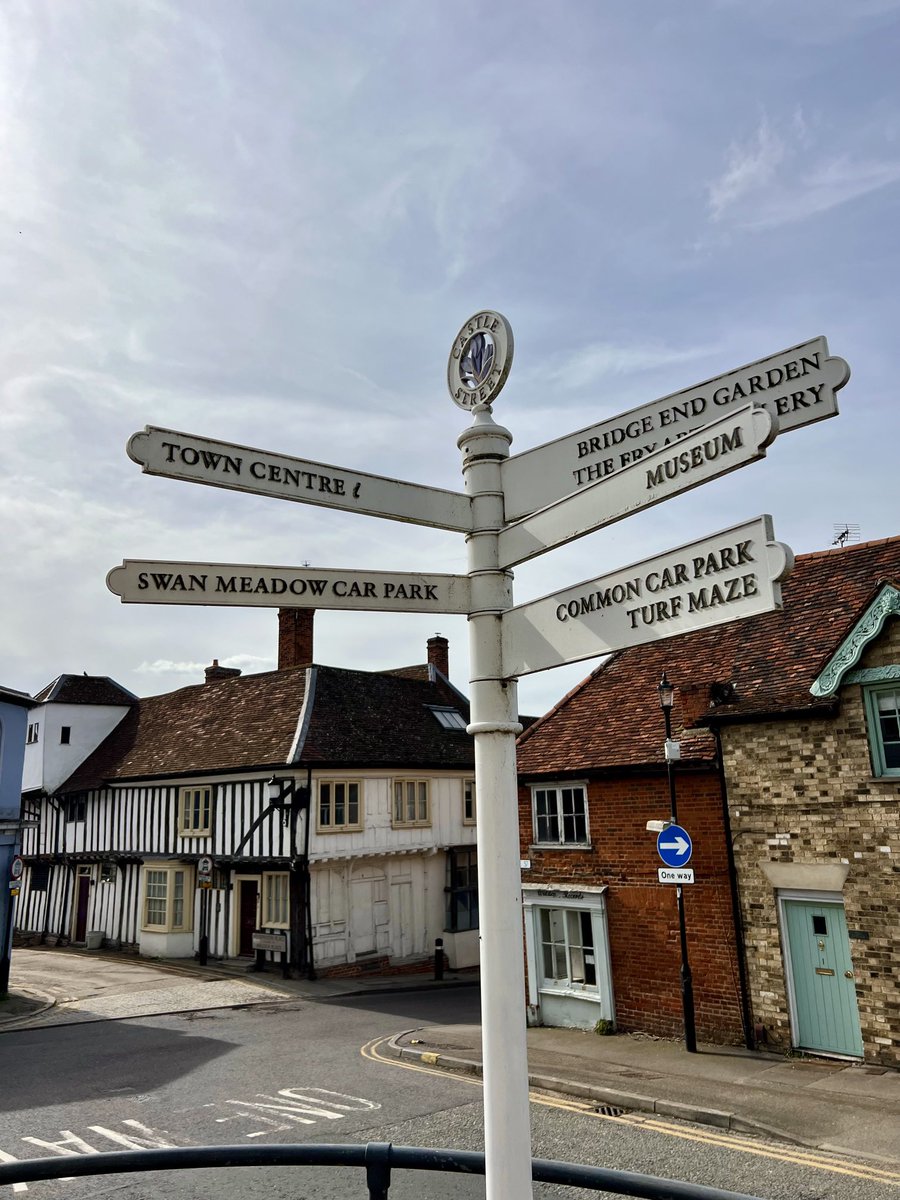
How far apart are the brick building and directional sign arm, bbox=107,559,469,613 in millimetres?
10673

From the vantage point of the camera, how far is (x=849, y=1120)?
939 centimetres

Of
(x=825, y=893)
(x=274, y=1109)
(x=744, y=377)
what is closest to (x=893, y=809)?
(x=825, y=893)

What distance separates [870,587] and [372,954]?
17382 millimetres

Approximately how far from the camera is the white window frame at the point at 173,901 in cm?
2647

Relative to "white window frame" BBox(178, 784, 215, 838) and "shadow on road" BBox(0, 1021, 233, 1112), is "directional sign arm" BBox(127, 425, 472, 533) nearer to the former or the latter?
"shadow on road" BBox(0, 1021, 233, 1112)

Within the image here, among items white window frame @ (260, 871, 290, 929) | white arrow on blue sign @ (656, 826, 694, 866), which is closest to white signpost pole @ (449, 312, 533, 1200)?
white arrow on blue sign @ (656, 826, 694, 866)

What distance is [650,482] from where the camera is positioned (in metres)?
2.69

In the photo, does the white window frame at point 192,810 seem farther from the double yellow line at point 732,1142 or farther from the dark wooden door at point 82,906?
the double yellow line at point 732,1142

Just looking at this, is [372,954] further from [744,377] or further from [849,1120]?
[744,377]

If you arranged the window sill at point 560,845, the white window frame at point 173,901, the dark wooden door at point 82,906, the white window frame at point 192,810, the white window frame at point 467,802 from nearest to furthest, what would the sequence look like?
the window sill at point 560,845 < the white window frame at point 173,901 < the white window frame at point 192,810 < the white window frame at point 467,802 < the dark wooden door at point 82,906

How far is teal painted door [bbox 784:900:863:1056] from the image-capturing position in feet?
39.4

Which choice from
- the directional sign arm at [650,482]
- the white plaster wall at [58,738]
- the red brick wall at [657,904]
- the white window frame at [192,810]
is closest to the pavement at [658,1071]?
the red brick wall at [657,904]

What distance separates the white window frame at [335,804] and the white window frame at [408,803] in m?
1.29

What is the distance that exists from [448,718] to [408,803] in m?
4.96
